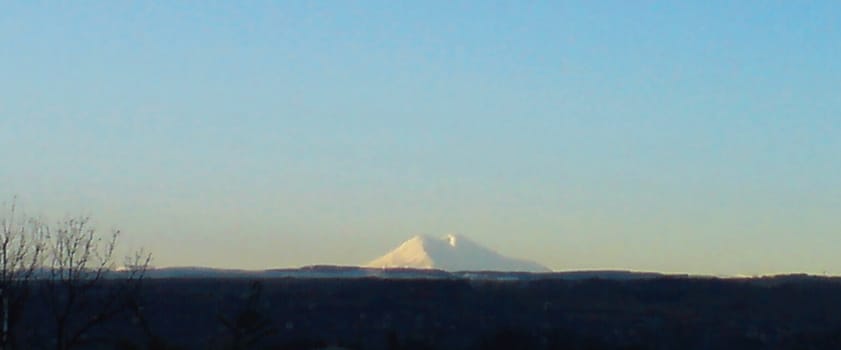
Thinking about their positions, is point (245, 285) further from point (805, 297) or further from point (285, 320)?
point (805, 297)

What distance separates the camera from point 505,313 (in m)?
61.0

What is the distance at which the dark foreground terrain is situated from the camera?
52.5 m

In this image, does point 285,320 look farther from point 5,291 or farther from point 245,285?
point 5,291

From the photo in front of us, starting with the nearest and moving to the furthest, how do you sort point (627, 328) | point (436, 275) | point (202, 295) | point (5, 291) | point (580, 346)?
point (5, 291), point (580, 346), point (627, 328), point (202, 295), point (436, 275)

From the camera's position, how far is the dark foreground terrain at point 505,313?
52.5 m

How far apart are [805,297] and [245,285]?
2479 centimetres

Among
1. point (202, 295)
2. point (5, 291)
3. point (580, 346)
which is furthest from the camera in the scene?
point (202, 295)

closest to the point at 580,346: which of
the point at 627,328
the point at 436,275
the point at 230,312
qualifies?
the point at 627,328

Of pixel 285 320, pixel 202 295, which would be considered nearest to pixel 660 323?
pixel 285 320

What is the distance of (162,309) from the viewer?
59.4 m

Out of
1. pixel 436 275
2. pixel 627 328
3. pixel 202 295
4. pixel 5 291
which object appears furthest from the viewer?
pixel 436 275

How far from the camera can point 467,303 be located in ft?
210

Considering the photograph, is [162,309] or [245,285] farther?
[245,285]

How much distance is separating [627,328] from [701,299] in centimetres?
871
